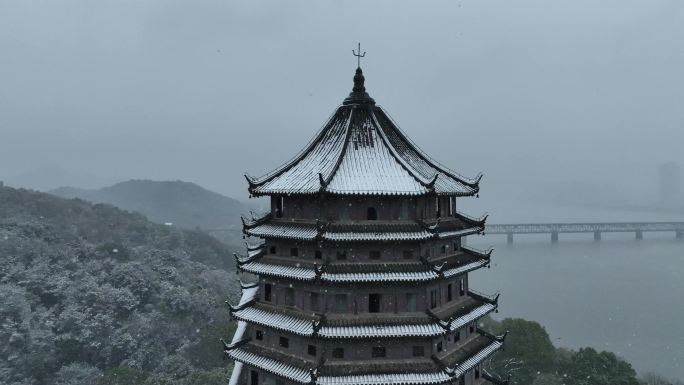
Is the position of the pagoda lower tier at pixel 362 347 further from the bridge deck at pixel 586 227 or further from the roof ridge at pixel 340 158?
the bridge deck at pixel 586 227

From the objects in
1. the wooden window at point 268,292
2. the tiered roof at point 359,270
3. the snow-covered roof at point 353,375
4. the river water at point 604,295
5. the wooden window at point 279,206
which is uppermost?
the wooden window at point 279,206

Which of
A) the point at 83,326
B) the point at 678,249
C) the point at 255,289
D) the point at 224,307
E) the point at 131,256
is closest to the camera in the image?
the point at 255,289

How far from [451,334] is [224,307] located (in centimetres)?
5951

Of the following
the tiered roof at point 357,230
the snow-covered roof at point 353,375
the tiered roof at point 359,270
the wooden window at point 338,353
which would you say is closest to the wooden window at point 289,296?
the tiered roof at point 359,270

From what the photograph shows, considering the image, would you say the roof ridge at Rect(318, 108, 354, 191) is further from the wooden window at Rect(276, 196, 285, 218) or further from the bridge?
the bridge

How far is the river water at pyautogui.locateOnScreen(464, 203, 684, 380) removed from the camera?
62.8m

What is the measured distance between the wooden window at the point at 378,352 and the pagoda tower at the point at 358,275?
0.14ft

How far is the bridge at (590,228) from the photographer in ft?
486

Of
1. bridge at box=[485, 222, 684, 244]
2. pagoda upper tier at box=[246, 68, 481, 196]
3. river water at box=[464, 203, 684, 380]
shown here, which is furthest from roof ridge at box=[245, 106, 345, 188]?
bridge at box=[485, 222, 684, 244]

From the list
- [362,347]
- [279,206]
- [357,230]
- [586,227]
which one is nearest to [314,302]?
[362,347]

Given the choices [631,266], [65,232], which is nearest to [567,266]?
[631,266]

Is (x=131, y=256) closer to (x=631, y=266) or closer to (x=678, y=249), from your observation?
(x=631, y=266)

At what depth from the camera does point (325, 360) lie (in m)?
19.0

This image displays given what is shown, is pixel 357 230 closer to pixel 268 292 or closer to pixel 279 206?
pixel 279 206
